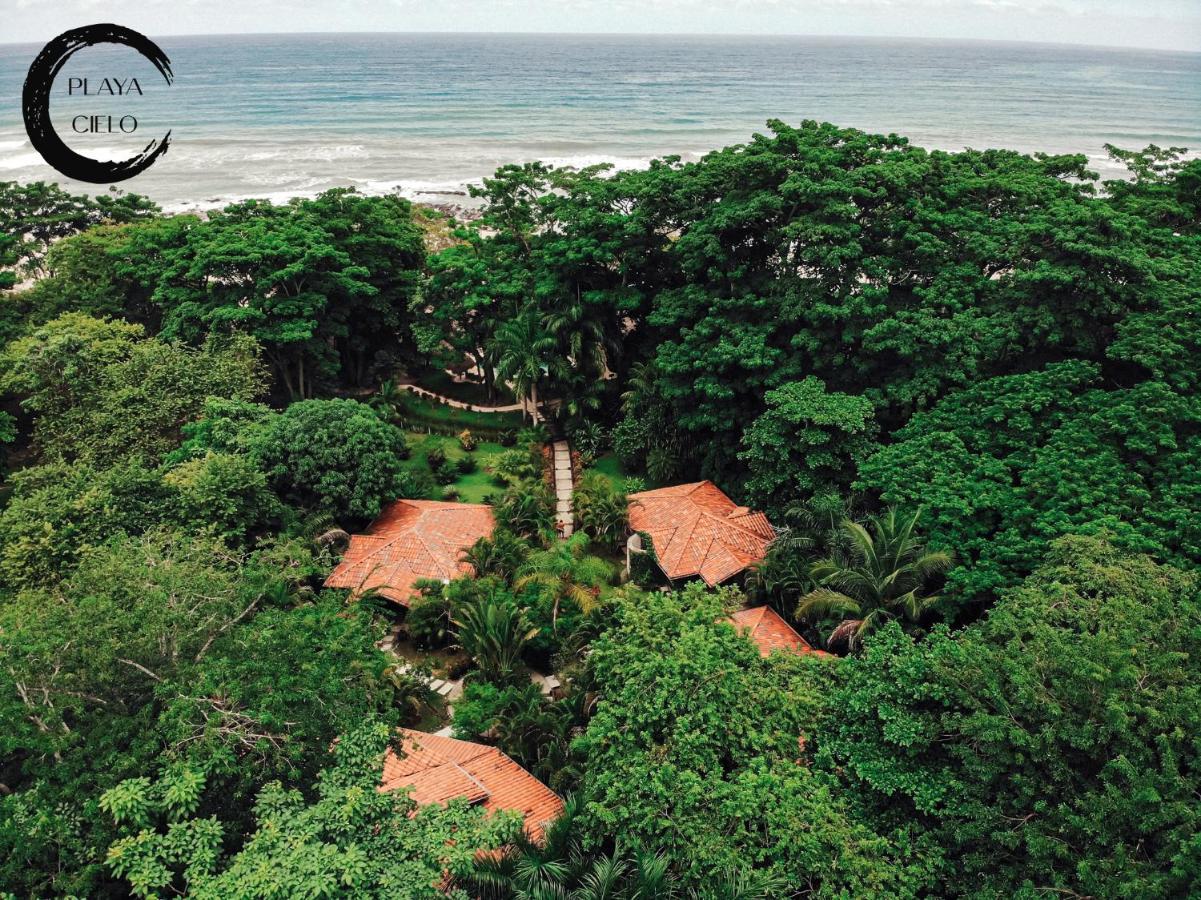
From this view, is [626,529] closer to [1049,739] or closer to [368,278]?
[1049,739]

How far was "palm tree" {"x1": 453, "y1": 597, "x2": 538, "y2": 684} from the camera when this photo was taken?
14695mm

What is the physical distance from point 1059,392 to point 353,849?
14.4m

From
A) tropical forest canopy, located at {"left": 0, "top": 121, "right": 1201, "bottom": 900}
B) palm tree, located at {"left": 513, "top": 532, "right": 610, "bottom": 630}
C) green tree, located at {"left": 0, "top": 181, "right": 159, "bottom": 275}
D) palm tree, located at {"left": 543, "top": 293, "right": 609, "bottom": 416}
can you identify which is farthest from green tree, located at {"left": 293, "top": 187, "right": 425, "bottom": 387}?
palm tree, located at {"left": 513, "top": 532, "right": 610, "bottom": 630}

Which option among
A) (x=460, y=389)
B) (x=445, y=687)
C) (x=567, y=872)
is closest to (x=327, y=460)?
(x=445, y=687)

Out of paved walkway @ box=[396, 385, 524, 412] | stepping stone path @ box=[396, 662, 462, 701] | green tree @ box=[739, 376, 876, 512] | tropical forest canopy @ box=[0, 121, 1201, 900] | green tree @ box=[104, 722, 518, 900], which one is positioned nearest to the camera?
green tree @ box=[104, 722, 518, 900]

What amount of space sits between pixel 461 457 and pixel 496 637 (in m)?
9.42

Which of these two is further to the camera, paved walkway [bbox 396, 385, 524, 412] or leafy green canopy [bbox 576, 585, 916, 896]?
paved walkway [bbox 396, 385, 524, 412]

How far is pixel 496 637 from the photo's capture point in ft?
48.2

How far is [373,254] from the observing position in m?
25.0

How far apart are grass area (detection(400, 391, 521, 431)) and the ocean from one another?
25001 millimetres

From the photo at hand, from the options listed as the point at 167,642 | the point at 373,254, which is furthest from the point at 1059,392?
the point at 373,254

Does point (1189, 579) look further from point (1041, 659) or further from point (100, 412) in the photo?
point (100, 412)

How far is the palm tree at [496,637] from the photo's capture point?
14.7 m

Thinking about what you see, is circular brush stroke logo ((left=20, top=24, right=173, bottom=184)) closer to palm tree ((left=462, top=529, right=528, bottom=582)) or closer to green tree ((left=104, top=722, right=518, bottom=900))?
palm tree ((left=462, top=529, right=528, bottom=582))
